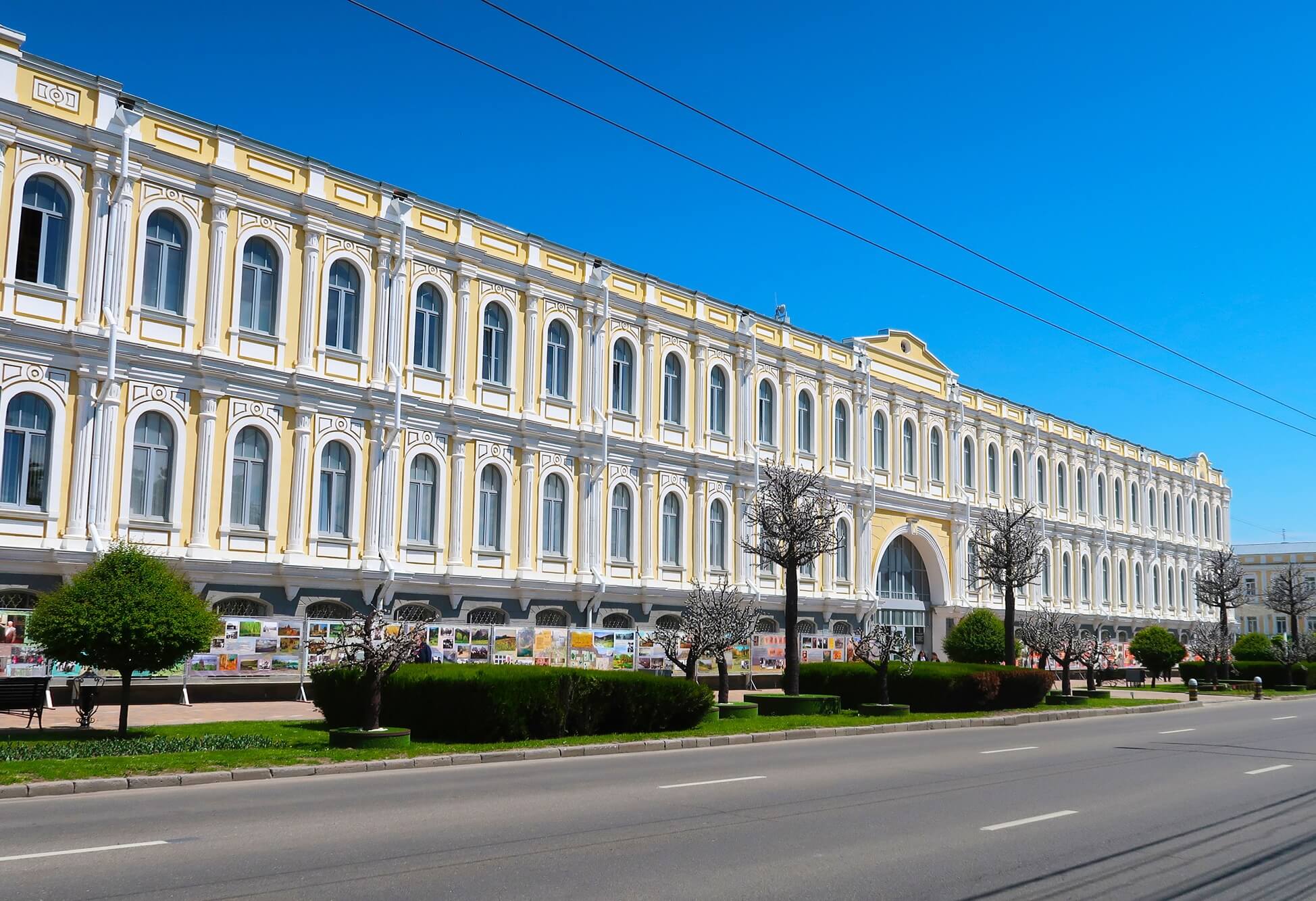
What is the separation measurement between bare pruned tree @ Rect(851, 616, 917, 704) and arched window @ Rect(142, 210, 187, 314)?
1812cm

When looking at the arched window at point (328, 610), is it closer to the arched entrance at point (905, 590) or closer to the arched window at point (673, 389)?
the arched window at point (673, 389)

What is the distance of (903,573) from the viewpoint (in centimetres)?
5209

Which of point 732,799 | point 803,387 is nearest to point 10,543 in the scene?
point 732,799

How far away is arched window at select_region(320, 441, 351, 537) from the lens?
31.2m

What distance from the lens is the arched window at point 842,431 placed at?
4822 cm

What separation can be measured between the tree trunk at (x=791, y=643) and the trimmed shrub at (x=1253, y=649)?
3765 cm

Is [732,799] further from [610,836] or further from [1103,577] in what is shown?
[1103,577]

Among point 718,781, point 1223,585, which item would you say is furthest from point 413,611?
point 1223,585

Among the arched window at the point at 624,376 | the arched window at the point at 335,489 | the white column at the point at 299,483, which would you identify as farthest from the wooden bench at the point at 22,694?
the arched window at the point at 624,376

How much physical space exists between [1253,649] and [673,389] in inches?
1439

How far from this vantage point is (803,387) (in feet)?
153

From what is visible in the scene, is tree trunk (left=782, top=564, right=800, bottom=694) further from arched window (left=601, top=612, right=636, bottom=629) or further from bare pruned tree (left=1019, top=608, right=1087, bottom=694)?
bare pruned tree (left=1019, top=608, right=1087, bottom=694)

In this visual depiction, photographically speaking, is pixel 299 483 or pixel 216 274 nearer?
pixel 216 274

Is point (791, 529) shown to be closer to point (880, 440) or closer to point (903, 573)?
point (880, 440)
